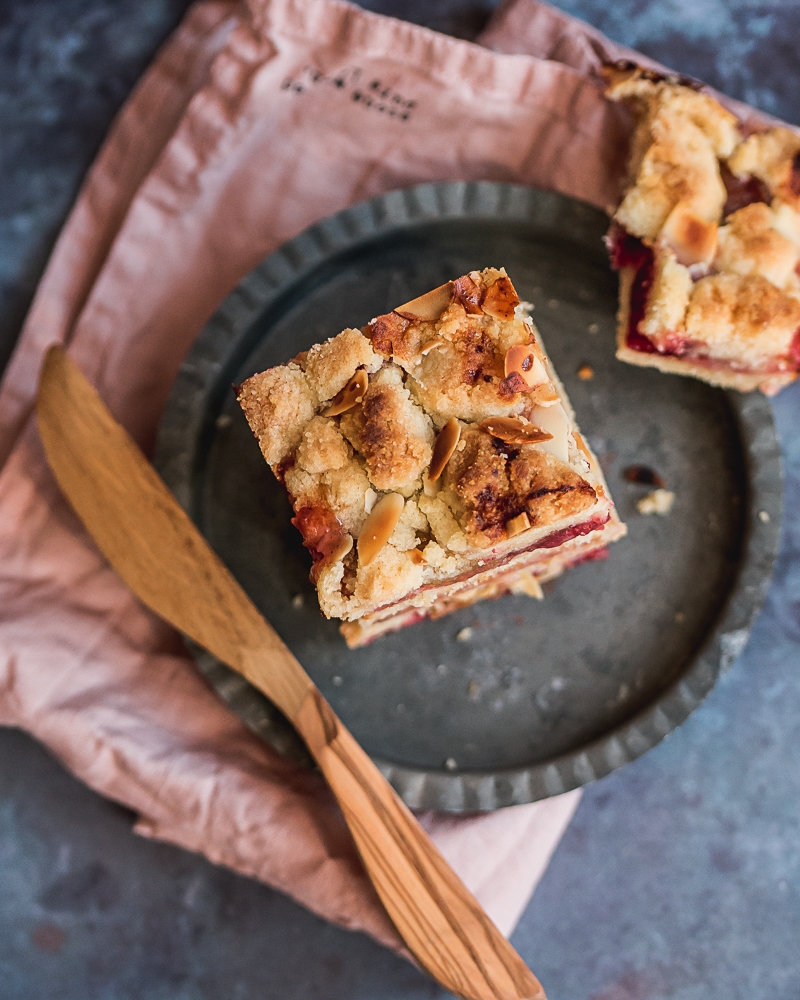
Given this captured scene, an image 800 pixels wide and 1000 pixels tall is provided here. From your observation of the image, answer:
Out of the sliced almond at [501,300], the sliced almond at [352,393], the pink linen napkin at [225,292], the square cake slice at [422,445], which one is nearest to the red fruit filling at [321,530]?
the square cake slice at [422,445]

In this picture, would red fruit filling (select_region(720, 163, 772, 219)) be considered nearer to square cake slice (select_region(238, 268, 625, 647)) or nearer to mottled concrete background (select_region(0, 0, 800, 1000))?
mottled concrete background (select_region(0, 0, 800, 1000))

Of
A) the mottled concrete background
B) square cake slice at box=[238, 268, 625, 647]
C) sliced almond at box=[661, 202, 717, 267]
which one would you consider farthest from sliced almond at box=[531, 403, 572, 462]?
the mottled concrete background

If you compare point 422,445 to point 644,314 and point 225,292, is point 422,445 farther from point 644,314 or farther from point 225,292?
point 225,292

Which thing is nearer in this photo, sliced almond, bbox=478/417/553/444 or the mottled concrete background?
sliced almond, bbox=478/417/553/444

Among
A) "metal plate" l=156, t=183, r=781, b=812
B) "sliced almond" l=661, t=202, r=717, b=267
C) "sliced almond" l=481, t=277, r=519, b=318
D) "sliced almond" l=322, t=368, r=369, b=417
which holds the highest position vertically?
"sliced almond" l=661, t=202, r=717, b=267

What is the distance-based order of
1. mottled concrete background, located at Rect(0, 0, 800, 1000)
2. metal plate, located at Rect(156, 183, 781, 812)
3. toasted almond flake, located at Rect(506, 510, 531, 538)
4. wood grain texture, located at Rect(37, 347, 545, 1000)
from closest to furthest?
toasted almond flake, located at Rect(506, 510, 531, 538), wood grain texture, located at Rect(37, 347, 545, 1000), metal plate, located at Rect(156, 183, 781, 812), mottled concrete background, located at Rect(0, 0, 800, 1000)

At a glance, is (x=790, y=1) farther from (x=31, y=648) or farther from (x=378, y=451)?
(x=31, y=648)

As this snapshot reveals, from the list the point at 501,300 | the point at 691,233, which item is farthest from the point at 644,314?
the point at 501,300
